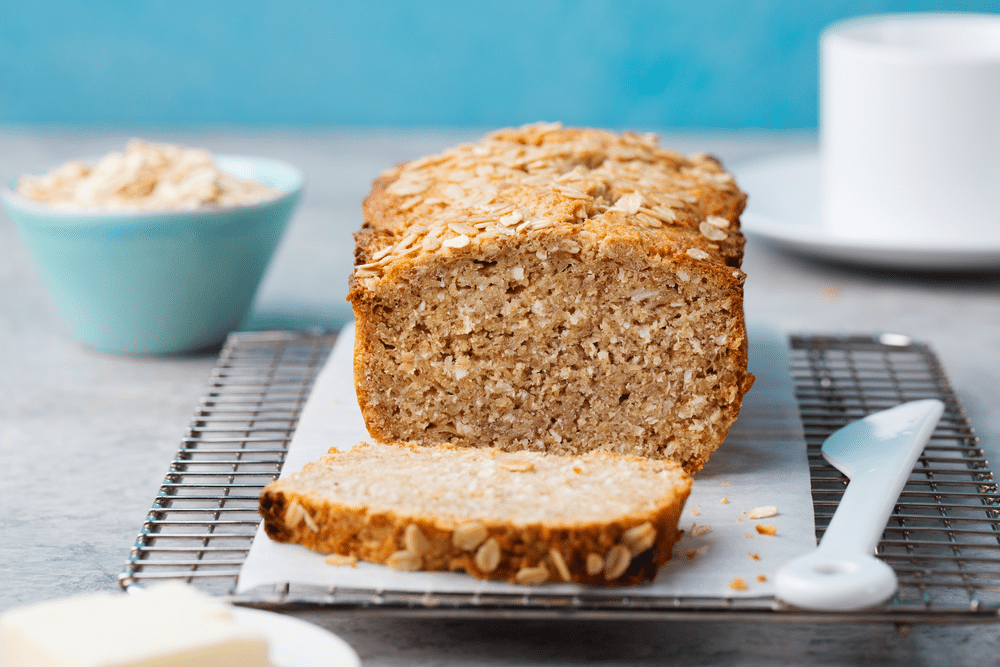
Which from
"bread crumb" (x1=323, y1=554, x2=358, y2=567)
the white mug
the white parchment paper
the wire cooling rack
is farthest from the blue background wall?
"bread crumb" (x1=323, y1=554, x2=358, y2=567)

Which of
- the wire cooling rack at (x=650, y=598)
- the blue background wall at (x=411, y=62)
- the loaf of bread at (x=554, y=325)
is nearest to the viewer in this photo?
the wire cooling rack at (x=650, y=598)

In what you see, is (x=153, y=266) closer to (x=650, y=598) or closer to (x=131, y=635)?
(x=131, y=635)

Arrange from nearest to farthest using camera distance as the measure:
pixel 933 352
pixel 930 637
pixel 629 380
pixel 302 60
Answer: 1. pixel 930 637
2. pixel 629 380
3. pixel 933 352
4. pixel 302 60

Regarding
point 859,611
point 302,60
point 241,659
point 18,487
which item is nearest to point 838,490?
point 859,611

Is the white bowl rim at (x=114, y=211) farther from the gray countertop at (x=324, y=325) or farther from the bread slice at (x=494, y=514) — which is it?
the bread slice at (x=494, y=514)

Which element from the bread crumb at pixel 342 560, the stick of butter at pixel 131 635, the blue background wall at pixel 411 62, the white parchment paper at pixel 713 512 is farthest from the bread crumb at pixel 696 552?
the blue background wall at pixel 411 62

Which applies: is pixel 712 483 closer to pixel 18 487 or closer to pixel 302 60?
pixel 18 487
